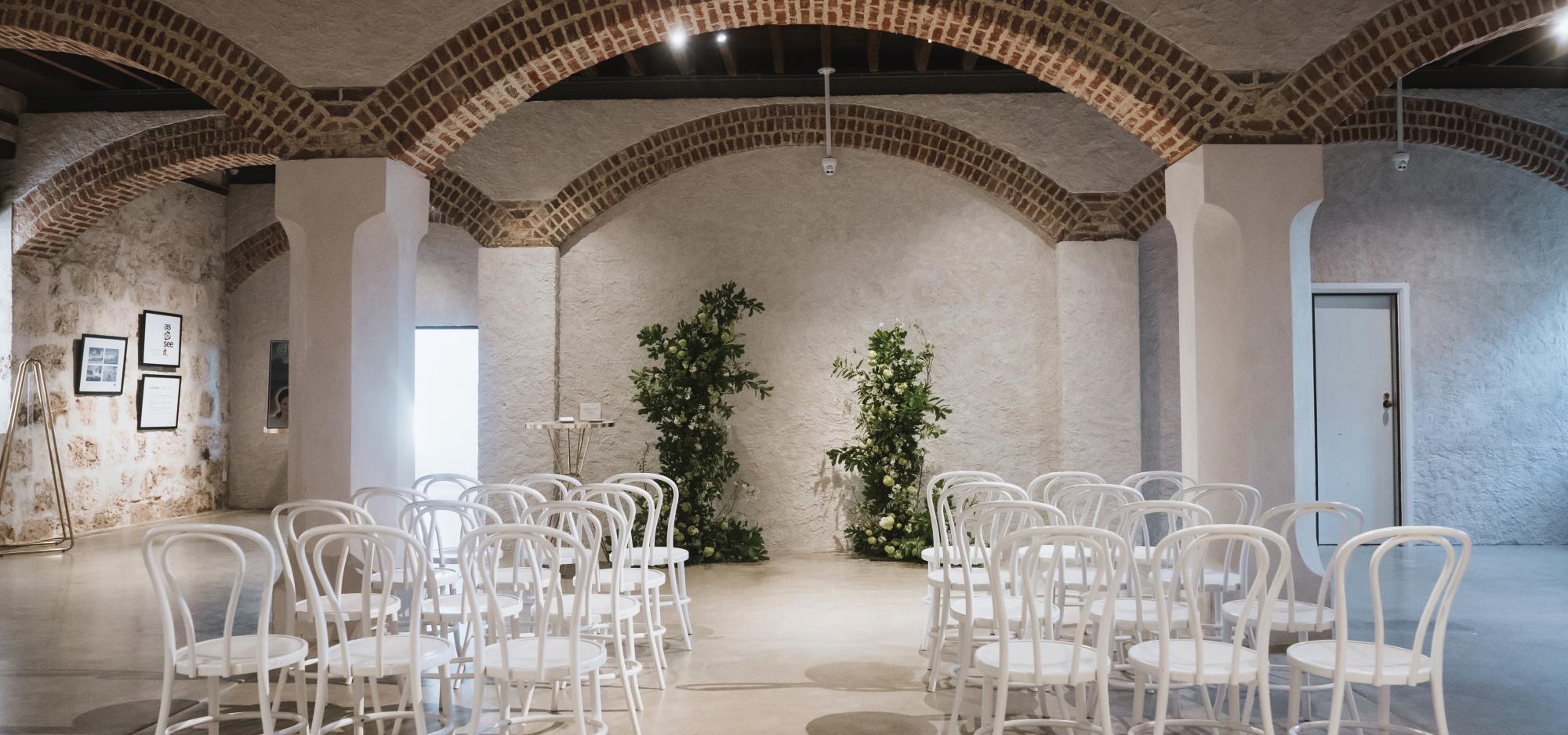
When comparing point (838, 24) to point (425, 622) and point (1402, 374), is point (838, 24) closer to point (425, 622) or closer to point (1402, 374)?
point (425, 622)

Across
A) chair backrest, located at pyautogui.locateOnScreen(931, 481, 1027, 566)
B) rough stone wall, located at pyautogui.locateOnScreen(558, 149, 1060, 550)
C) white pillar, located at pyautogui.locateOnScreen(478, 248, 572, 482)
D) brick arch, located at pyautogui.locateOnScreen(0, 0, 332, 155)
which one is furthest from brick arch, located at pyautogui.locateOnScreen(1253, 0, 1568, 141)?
white pillar, located at pyautogui.locateOnScreen(478, 248, 572, 482)

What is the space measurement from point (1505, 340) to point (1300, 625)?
21.0 ft

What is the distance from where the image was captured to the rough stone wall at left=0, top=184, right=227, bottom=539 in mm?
9375

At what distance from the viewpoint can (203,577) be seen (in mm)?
7629

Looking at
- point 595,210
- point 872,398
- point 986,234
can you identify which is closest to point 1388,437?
point 986,234

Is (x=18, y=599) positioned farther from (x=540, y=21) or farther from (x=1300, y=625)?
(x=1300, y=625)

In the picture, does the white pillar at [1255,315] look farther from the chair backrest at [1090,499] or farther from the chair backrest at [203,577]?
the chair backrest at [203,577]

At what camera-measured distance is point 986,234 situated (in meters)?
8.83

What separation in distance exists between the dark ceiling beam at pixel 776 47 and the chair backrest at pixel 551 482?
11.1 feet

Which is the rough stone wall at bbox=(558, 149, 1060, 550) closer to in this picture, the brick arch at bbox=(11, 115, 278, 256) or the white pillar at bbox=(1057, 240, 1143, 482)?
the white pillar at bbox=(1057, 240, 1143, 482)

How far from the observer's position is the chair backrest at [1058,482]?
17.0ft

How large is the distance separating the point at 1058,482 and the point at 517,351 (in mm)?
4455

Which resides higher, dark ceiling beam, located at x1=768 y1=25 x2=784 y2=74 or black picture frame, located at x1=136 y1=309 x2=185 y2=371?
dark ceiling beam, located at x1=768 y1=25 x2=784 y2=74

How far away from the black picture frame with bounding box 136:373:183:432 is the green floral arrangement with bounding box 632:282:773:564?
570cm
